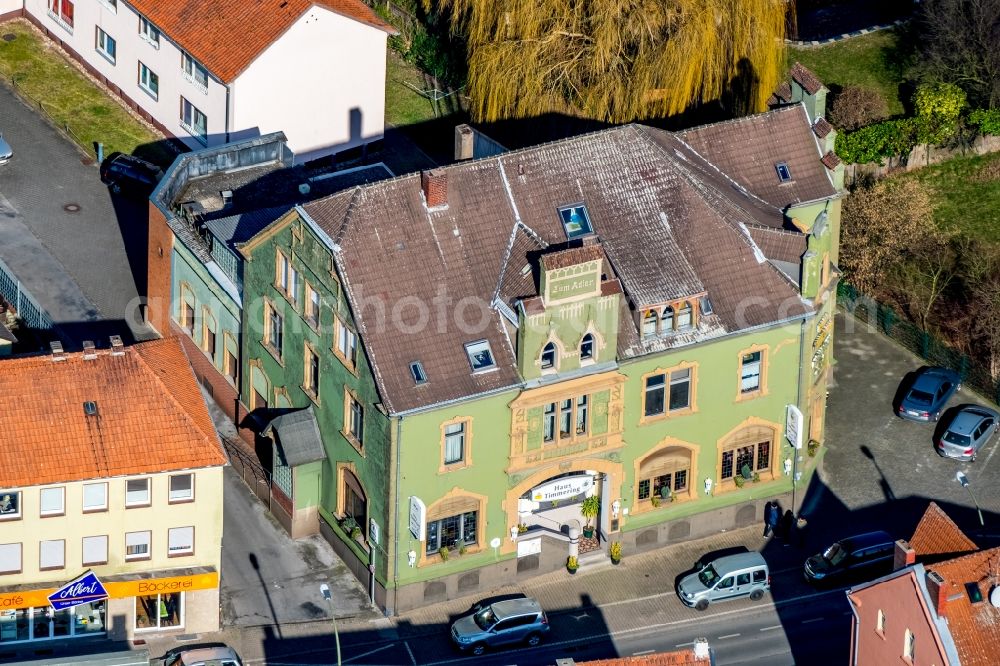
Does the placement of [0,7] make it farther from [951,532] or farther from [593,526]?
[951,532]

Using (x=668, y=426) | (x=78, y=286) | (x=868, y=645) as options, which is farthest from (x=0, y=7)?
(x=868, y=645)

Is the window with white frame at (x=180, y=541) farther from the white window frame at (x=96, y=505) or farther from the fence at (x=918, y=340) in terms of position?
the fence at (x=918, y=340)

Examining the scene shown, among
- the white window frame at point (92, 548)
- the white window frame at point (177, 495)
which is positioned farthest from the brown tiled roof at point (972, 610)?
the white window frame at point (92, 548)

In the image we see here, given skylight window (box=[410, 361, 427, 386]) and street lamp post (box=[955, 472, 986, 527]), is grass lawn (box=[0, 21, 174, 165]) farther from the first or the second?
street lamp post (box=[955, 472, 986, 527])

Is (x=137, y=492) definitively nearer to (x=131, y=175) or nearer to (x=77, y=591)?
(x=77, y=591)

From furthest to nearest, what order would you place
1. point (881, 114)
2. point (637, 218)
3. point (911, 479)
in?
point (881, 114), point (911, 479), point (637, 218)

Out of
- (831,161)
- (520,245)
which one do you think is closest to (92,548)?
(520,245)
